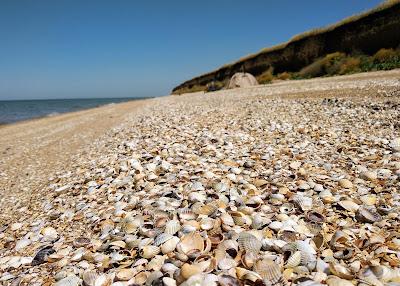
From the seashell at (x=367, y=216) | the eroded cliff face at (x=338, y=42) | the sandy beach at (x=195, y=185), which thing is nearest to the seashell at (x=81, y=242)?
the sandy beach at (x=195, y=185)

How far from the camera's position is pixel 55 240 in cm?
359

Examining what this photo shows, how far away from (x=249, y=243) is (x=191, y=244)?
0.54 meters

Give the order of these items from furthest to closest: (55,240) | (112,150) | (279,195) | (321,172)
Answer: (112,150) < (321,172) < (279,195) < (55,240)

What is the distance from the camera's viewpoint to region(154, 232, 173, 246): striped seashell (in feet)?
9.78

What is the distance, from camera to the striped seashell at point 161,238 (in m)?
2.98

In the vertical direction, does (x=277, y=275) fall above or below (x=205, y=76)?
below

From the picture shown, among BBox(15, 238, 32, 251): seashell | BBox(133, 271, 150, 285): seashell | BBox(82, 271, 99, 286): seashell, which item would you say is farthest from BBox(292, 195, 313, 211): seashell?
BBox(15, 238, 32, 251): seashell

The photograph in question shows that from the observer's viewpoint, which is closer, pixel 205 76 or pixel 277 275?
pixel 277 275

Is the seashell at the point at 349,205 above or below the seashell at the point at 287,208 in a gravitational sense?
above

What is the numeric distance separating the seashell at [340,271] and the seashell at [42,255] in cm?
274

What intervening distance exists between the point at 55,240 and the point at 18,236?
83 cm

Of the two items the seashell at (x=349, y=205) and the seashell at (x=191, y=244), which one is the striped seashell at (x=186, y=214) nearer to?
the seashell at (x=191, y=244)

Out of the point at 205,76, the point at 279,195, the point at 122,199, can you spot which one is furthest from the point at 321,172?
the point at 205,76

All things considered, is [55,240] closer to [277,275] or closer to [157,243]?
[157,243]
